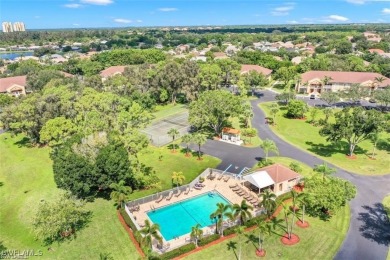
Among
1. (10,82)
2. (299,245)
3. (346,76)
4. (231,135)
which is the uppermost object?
(346,76)

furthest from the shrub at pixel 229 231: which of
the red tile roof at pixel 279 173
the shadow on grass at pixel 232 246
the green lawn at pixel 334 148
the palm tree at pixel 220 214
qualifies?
the green lawn at pixel 334 148

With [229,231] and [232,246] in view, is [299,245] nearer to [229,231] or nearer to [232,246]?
[232,246]

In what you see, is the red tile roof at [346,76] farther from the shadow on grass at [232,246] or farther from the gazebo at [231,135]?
the shadow on grass at [232,246]

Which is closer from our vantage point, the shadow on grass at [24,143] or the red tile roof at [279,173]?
the red tile roof at [279,173]

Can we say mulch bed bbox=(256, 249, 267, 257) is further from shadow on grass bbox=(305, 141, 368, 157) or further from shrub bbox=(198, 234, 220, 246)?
shadow on grass bbox=(305, 141, 368, 157)

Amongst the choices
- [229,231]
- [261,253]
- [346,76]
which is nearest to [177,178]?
[229,231]

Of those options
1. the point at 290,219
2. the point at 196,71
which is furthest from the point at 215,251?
the point at 196,71
